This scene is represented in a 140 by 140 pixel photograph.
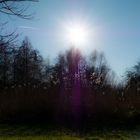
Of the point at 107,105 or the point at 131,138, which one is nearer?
the point at 131,138

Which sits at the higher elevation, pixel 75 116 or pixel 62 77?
pixel 62 77

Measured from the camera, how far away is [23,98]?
27.7 metres

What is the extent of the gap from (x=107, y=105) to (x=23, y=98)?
237 inches

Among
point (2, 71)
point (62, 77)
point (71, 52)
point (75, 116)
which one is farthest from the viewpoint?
point (71, 52)

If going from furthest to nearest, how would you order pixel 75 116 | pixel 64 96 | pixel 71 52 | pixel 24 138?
pixel 71 52
pixel 64 96
pixel 75 116
pixel 24 138

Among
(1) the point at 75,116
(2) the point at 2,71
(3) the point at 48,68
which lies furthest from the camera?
(3) the point at 48,68

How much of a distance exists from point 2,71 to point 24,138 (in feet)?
133

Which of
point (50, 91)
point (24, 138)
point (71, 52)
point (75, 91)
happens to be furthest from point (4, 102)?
point (71, 52)

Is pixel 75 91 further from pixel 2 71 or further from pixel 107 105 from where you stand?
pixel 2 71

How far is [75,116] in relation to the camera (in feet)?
80.6

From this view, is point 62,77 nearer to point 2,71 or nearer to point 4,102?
point 4,102

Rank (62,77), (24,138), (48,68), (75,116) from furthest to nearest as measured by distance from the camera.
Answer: (48,68), (62,77), (75,116), (24,138)

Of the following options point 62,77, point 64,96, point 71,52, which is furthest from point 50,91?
point 71,52

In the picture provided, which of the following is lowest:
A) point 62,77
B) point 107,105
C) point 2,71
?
point 107,105
